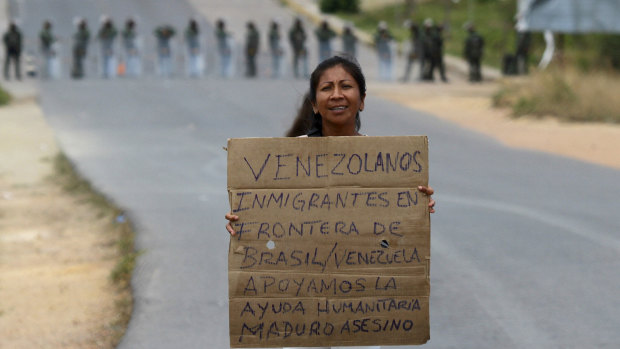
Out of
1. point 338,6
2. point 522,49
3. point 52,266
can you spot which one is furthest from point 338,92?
point 338,6

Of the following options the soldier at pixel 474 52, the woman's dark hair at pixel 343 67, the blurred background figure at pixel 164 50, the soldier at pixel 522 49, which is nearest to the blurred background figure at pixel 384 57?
the soldier at pixel 474 52

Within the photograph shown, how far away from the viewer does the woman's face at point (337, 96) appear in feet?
14.1

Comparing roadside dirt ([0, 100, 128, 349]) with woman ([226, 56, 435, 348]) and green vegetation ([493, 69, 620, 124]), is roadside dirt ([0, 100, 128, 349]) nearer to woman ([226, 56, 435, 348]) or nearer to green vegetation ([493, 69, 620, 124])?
woman ([226, 56, 435, 348])

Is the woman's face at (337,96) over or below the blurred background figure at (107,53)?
over

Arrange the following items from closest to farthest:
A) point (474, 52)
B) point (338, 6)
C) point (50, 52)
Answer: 1. point (474, 52)
2. point (50, 52)
3. point (338, 6)

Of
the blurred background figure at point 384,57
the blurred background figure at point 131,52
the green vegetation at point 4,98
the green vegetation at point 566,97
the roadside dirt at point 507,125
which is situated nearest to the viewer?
the roadside dirt at point 507,125

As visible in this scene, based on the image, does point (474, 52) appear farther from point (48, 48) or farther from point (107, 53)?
point (48, 48)

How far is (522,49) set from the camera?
3189cm

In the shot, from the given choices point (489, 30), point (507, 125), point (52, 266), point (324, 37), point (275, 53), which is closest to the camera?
point (52, 266)

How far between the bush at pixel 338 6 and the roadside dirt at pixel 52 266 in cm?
3790

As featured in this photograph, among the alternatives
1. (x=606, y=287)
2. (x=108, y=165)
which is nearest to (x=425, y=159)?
(x=606, y=287)

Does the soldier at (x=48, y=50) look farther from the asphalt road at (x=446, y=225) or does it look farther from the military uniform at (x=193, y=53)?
the asphalt road at (x=446, y=225)

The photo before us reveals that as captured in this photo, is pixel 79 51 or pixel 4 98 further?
pixel 79 51

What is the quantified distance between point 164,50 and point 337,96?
28.3 metres
